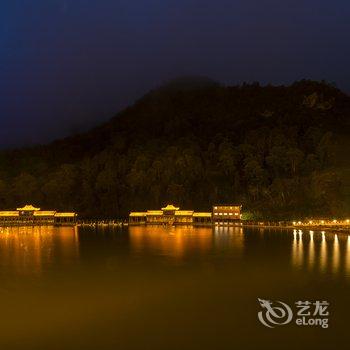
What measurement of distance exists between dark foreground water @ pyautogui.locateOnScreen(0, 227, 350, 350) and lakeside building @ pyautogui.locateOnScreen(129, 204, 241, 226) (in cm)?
2995

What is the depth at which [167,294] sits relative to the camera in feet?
77.4

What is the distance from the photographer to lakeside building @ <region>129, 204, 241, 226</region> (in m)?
72.6

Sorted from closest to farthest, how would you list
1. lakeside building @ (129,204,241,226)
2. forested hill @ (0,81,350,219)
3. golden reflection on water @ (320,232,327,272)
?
golden reflection on water @ (320,232,327,272)
forested hill @ (0,81,350,219)
lakeside building @ (129,204,241,226)

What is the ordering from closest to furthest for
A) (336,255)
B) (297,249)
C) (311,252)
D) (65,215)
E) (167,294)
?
(167,294) < (336,255) < (311,252) < (297,249) < (65,215)

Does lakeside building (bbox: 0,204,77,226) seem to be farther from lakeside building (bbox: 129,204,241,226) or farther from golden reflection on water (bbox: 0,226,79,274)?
golden reflection on water (bbox: 0,226,79,274)

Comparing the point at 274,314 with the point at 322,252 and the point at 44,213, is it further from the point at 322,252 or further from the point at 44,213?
the point at 44,213

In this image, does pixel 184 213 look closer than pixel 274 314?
No

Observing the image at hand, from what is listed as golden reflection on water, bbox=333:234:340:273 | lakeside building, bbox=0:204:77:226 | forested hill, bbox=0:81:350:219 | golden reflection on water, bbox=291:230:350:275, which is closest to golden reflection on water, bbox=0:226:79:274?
golden reflection on water, bbox=291:230:350:275

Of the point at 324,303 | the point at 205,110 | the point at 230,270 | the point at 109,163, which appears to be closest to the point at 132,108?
the point at 205,110

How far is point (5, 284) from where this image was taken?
1030 inches

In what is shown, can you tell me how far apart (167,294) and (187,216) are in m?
50.8

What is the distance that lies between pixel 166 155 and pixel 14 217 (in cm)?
2722

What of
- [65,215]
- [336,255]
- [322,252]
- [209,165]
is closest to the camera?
[336,255]

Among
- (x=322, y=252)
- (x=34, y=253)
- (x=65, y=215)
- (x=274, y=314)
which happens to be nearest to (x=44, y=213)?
(x=65, y=215)
